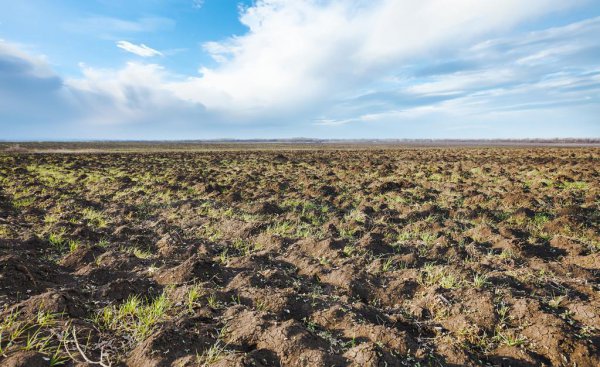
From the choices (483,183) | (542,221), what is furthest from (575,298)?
(483,183)

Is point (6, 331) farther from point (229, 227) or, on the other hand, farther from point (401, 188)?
point (401, 188)

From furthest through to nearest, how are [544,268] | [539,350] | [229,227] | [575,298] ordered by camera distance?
[229,227] < [544,268] < [575,298] < [539,350]

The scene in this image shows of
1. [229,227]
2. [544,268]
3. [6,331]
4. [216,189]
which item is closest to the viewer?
[6,331]

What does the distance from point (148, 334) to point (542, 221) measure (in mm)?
9235

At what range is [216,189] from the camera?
13852 mm

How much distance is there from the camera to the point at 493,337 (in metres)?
3.78

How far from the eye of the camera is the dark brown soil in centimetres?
338

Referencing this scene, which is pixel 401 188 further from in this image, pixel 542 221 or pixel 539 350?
pixel 539 350

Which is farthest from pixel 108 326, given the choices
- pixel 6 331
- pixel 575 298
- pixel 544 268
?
pixel 544 268

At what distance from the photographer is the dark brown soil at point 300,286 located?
133 inches

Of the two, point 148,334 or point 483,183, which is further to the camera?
point 483,183

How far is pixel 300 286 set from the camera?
16.4 feet

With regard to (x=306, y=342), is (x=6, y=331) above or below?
above

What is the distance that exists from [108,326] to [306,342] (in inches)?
83.4
